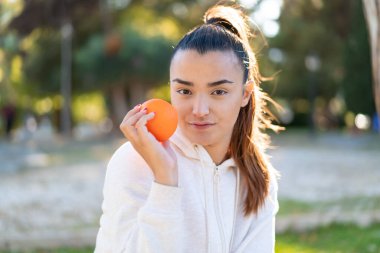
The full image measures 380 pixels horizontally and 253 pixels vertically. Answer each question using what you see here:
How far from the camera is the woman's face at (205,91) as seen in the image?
7.83ft

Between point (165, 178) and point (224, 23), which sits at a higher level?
point (224, 23)

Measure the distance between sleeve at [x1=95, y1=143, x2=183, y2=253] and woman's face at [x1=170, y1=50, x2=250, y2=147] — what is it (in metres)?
0.28

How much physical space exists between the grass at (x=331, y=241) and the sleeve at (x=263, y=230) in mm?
3250

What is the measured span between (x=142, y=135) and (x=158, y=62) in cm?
2410

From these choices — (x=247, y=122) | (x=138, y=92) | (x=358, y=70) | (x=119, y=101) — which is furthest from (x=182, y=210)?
(x=119, y=101)

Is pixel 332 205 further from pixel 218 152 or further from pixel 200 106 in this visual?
pixel 200 106

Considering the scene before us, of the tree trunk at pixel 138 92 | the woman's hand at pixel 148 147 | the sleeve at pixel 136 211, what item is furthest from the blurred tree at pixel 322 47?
the woman's hand at pixel 148 147

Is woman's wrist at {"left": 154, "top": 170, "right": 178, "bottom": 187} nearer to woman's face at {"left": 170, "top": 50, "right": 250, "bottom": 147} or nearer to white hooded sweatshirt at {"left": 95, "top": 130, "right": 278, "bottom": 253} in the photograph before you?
white hooded sweatshirt at {"left": 95, "top": 130, "right": 278, "bottom": 253}

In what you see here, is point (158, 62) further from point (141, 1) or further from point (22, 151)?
point (22, 151)

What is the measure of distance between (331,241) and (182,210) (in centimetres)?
446

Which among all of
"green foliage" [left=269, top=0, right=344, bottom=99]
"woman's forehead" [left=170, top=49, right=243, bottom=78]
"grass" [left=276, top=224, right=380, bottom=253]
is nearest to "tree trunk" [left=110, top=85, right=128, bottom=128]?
"green foliage" [left=269, top=0, right=344, bottom=99]

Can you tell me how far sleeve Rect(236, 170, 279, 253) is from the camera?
8.83 feet

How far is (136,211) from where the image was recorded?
7.65 feet

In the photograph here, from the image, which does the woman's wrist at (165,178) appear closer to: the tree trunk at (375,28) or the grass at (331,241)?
the tree trunk at (375,28)
